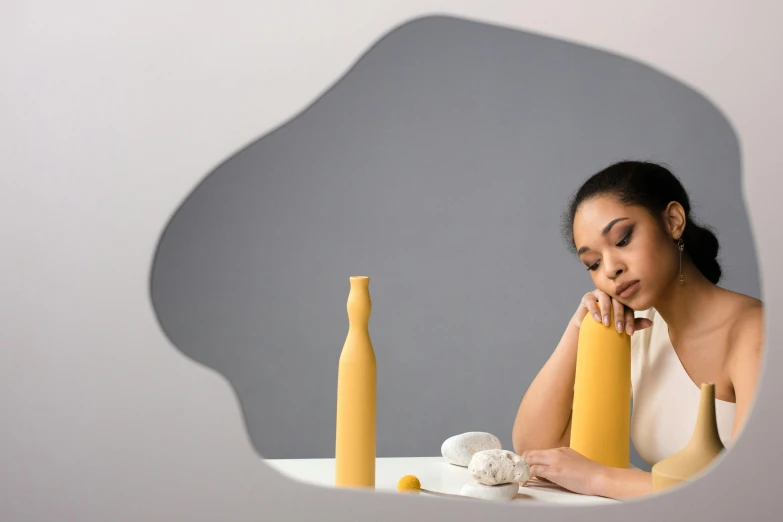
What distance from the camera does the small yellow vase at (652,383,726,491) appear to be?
0.83 meters

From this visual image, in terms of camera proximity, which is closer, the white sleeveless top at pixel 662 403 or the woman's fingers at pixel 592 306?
the woman's fingers at pixel 592 306

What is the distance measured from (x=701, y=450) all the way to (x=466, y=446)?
0.31 metres

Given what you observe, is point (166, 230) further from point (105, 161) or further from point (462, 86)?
point (462, 86)

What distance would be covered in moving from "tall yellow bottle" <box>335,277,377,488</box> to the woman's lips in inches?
14.5

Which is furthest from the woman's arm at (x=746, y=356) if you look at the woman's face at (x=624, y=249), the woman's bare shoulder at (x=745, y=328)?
the woman's face at (x=624, y=249)

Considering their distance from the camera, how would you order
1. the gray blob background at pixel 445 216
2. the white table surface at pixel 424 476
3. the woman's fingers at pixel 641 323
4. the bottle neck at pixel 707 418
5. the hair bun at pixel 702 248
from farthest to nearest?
the gray blob background at pixel 445 216 → the hair bun at pixel 702 248 → the woman's fingers at pixel 641 323 → the white table surface at pixel 424 476 → the bottle neck at pixel 707 418

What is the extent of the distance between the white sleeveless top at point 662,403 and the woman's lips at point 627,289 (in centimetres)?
17

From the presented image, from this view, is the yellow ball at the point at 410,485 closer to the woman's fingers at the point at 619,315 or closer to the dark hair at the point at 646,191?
Answer: the woman's fingers at the point at 619,315

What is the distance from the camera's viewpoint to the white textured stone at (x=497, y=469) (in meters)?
0.89

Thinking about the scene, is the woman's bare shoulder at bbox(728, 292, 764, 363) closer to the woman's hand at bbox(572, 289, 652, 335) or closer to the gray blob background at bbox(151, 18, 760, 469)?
the woman's hand at bbox(572, 289, 652, 335)

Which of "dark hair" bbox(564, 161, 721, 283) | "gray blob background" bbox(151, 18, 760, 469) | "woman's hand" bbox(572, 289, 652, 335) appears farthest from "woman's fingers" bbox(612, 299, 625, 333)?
"gray blob background" bbox(151, 18, 760, 469)

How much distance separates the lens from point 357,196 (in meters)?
1.69

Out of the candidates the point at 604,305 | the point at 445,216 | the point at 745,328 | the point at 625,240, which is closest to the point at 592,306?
the point at 604,305

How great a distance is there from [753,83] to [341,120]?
102 centimetres
